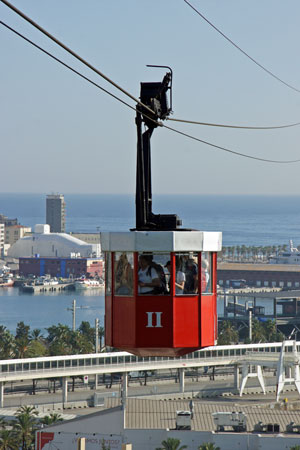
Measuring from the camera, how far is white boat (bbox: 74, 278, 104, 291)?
98406 millimetres

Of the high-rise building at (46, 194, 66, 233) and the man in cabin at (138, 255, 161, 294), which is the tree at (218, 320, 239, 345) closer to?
the man in cabin at (138, 255, 161, 294)

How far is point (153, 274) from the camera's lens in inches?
234

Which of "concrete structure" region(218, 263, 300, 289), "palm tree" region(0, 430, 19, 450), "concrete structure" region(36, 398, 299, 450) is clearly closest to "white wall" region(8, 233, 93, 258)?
"concrete structure" region(218, 263, 300, 289)

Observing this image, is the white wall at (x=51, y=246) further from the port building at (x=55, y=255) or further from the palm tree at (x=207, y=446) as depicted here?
the palm tree at (x=207, y=446)

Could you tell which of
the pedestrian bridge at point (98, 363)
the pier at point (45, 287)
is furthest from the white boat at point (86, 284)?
the pedestrian bridge at point (98, 363)

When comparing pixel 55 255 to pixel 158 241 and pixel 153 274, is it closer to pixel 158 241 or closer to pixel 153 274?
pixel 153 274

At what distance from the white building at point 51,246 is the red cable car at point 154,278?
107421mm

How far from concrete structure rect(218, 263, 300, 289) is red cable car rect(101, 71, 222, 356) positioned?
88009 mm

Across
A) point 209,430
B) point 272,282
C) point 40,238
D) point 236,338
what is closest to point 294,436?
point 209,430

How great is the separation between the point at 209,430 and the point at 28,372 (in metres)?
10.6

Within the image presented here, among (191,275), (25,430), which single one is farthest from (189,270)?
(25,430)

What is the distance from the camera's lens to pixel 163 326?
5.89 m

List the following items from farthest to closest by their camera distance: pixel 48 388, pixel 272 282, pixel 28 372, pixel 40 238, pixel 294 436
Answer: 1. pixel 40 238
2. pixel 272 282
3. pixel 48 388
4. pixel 28 372
5. pixel 294 436

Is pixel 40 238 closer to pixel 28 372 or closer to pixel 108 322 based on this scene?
pixel 28 372
